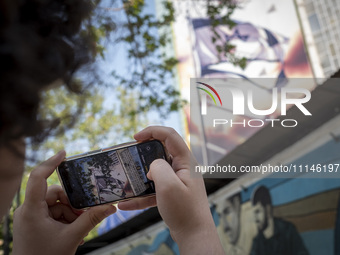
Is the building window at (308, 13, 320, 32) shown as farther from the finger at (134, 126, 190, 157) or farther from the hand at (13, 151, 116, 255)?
the hand at (13, 151, 116, 255)

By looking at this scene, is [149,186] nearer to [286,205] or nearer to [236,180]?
[286,205]

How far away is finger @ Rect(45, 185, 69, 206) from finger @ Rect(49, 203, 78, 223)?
0.9 inches

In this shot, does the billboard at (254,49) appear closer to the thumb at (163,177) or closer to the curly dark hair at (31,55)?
the thumb at (163,177)

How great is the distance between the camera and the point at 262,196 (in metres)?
7.40

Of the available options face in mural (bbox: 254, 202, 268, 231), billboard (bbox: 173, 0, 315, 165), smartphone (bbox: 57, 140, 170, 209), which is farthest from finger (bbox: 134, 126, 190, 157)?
billboard (bbox: 173, 0, 315, 165)

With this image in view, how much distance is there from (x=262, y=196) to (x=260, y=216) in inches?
16.8

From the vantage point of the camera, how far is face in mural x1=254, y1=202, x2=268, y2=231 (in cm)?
727

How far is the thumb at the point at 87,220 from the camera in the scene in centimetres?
129

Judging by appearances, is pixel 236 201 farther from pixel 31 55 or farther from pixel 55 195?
pixel 31 55

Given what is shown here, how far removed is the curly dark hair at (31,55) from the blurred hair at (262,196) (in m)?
6.85

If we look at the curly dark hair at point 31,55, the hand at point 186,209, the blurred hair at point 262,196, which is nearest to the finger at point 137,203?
the hand at point 186,209

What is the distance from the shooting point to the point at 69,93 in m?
1.00

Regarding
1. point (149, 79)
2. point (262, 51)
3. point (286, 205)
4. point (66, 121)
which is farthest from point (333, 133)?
point (262, 51)

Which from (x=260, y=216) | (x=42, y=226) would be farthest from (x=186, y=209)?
(x=260, y=216)
